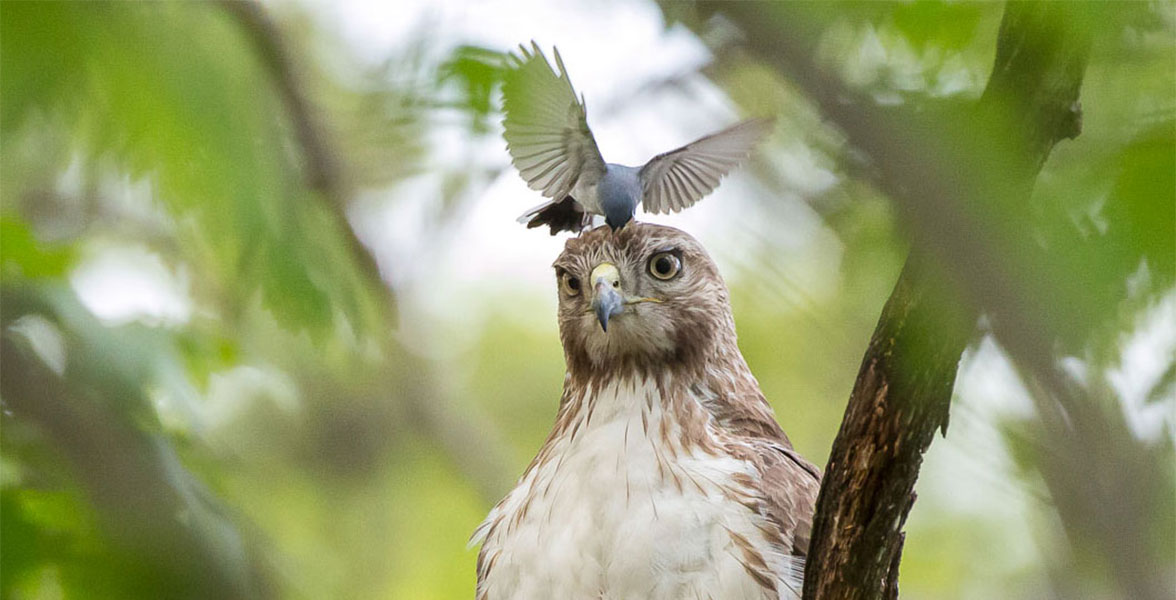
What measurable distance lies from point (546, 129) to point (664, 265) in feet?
5.19

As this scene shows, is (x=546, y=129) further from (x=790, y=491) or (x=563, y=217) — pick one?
(x=790, y=491)

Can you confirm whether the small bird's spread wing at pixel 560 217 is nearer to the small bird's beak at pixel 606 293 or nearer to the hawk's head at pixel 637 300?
the hawk's head at pixel 637 300

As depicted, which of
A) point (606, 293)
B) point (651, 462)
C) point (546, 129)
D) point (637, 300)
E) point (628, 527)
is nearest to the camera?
point (546, 129)

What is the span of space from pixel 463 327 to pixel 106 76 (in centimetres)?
723

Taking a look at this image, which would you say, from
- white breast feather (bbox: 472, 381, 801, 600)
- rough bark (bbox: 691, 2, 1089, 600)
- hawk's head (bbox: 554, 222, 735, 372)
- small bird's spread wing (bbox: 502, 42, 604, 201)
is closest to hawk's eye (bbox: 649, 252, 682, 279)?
hawk's head (bbox: 554, 222, 735, 372)

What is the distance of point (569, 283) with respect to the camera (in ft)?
13.8

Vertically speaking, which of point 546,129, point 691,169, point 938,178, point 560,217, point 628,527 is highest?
point 560,217

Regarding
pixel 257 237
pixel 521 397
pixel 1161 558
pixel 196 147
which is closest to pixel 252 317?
pixel 257 237

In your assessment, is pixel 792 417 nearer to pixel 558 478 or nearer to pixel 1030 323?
pixel 558 478

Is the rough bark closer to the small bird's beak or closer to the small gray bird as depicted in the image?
the small gray bird

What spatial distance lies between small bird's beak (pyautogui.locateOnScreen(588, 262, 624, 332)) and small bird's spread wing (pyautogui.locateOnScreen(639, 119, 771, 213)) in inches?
22.9

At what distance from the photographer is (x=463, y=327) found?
8.55m

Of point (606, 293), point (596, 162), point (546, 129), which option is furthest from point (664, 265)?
point (546, 129)

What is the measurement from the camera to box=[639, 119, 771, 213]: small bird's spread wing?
3.05 m
